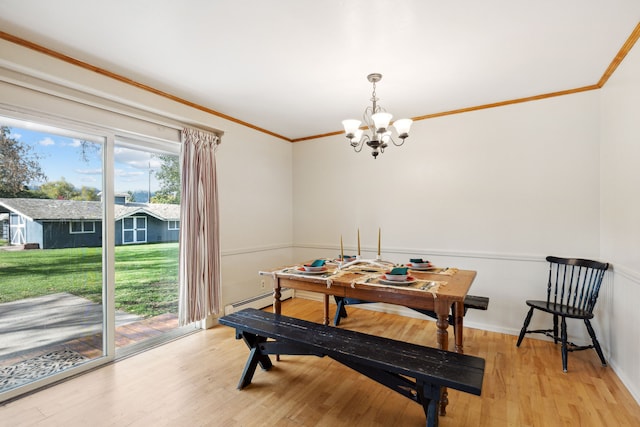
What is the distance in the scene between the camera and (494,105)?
3.16 metres

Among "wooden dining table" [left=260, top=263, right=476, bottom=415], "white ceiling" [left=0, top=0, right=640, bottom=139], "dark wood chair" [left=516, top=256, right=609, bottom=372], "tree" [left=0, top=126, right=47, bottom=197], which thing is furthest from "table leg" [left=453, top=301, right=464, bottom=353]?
"tree" [left=0, top=126, right=47, bottom=197]

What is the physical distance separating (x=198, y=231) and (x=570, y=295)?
11.8ft

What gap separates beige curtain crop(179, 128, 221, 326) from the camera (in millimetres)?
3004

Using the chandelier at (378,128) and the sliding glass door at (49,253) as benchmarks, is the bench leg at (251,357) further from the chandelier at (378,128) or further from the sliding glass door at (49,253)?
the chandelier at (378,128)

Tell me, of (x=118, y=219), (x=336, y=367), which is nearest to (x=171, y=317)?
(x=118, y=219)

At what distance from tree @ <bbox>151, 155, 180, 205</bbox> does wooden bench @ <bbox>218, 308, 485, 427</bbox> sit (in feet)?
4.94

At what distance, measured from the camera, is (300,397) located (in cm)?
206

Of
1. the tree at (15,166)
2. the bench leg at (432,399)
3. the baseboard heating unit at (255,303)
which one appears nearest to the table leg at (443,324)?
the bench leg at (432,399)

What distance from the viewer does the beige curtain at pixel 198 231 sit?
9.86 ft

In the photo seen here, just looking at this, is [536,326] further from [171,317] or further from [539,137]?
[171,317]

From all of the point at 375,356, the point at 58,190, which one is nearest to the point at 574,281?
the point at 375,356

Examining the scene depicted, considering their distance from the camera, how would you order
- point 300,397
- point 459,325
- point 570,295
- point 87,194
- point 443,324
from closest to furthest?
point 443,324 < point 300,397 < point 459,325 < point 87,194 < point 570,295

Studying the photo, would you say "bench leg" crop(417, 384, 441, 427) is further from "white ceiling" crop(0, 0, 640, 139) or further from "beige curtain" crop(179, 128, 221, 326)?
"beige curtain" crop(179, 128, 221, 326)

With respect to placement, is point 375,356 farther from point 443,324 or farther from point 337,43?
point 337,43
